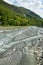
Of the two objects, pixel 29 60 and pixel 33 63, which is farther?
pixel 29 60

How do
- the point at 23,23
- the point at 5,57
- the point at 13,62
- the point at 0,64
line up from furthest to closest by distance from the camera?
the point at 23,23 < the point at 5,57 < the point at 13,62 < the point at 0,64

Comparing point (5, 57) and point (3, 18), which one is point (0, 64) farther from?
point (3, 18)

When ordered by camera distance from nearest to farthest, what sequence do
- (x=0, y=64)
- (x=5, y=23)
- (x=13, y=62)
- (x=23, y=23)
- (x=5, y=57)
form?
(x=0, y=64)
(x=13, y=62)
(x=5, y=57)
(x=5, y=23)
(x=23, y=23)

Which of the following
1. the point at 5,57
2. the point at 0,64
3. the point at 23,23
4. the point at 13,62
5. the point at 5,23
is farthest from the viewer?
the point at 23,23

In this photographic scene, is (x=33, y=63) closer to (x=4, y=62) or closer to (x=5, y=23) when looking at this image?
(x=4, y=62)

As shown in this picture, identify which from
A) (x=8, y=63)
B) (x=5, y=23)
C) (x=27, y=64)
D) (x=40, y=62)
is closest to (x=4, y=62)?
(x=8, y=63)

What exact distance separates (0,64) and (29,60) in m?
6.36

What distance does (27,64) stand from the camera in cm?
2666

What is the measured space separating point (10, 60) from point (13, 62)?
932mm

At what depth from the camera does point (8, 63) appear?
83.2 feet

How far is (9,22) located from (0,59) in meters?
105

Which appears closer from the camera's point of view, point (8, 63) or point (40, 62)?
point (8, 63)

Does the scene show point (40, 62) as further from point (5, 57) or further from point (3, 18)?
point (3, 18)

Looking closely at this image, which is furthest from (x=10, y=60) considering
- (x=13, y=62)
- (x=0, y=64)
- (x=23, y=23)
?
(x=23, y=23)
